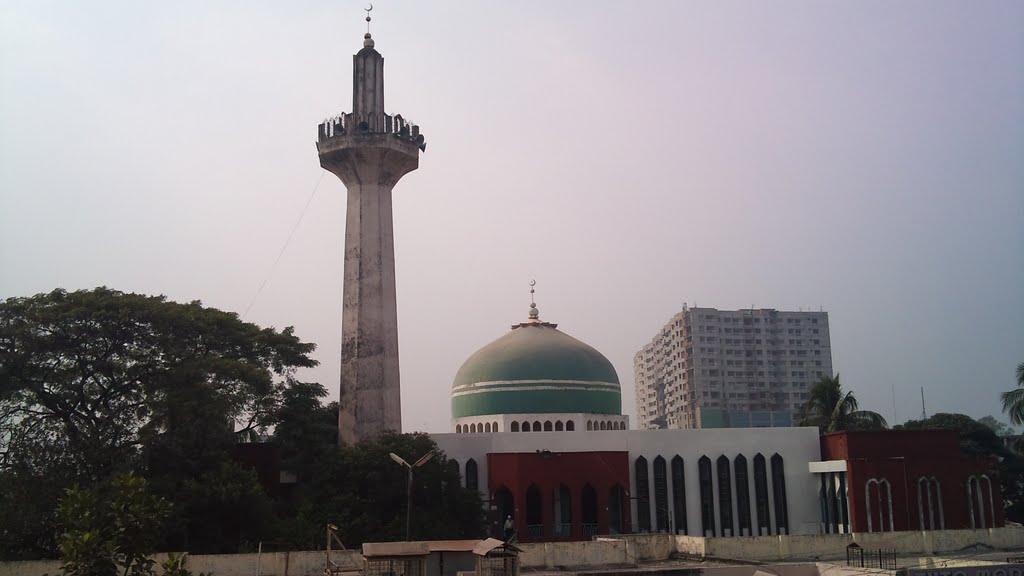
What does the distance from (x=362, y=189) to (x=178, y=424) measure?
10.6 m

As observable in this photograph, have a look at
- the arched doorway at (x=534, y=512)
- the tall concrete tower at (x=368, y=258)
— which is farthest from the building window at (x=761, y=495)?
the tall concrete tower at (x=368, y=258)

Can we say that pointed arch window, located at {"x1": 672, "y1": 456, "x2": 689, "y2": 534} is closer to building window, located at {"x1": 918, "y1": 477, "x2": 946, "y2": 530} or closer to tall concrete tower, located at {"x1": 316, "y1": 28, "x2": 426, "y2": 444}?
building window, located at {"x1": 918, "y1": 477, "x2": 946, "y2": 530}

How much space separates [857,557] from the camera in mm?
26484

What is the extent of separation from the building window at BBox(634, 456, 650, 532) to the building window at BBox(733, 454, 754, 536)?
363cm

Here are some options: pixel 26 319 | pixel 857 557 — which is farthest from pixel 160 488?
pixel 857 557

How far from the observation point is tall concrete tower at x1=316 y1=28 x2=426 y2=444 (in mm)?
34656

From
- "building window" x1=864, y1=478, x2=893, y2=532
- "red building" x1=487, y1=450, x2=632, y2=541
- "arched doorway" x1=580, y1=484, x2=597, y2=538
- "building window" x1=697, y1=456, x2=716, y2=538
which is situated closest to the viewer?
"building window" x1=864, y1=478, x2=893, y2=532

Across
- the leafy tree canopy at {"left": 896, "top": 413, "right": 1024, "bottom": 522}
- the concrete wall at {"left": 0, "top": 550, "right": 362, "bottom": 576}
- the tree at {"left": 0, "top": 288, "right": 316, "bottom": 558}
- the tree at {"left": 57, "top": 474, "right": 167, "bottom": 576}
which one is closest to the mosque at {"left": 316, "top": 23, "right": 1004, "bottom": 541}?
the tree at {"left": 0, "top": 288, "right": 316, "bottom": 558}

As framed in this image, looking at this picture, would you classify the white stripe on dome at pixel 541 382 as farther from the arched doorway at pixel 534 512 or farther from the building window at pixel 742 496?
the building window at pixel 742 496

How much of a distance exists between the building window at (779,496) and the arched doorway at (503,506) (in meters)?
10.5

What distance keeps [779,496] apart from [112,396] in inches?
972

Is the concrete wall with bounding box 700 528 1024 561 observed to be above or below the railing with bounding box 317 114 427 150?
below

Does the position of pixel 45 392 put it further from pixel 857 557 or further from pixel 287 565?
pixel 857 557

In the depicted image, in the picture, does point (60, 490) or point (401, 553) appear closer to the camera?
point (401, 553)
